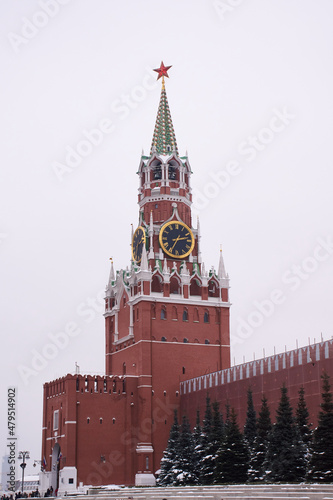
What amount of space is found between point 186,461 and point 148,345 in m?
12.8

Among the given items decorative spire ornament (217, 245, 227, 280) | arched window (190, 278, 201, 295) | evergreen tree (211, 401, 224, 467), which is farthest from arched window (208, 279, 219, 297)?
evergreen tree (211, 401, 224, 467)

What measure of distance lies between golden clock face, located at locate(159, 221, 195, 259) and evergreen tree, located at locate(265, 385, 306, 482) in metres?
28.1

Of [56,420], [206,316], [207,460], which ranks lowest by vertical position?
[207,460]

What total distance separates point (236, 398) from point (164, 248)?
17332 mm

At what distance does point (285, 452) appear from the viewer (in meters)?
36.5

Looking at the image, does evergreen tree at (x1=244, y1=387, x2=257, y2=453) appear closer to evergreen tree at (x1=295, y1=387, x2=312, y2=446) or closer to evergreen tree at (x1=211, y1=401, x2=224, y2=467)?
evergreen tree at (x1=211, y1=401, x2=224, y2=467)

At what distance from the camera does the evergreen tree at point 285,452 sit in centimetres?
3597

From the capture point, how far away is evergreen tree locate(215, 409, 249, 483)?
40.4 m

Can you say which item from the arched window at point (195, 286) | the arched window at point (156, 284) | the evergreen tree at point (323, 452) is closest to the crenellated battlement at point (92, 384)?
the arched window at point (156, 284)

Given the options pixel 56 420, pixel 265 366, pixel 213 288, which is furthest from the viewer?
pixel 213 288

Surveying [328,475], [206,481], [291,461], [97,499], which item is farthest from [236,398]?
[328,475]

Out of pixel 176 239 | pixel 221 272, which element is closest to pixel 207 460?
pixel 221 272

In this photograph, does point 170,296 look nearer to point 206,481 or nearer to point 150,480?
point 150,480

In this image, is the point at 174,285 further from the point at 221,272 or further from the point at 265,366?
the point at 265,366
